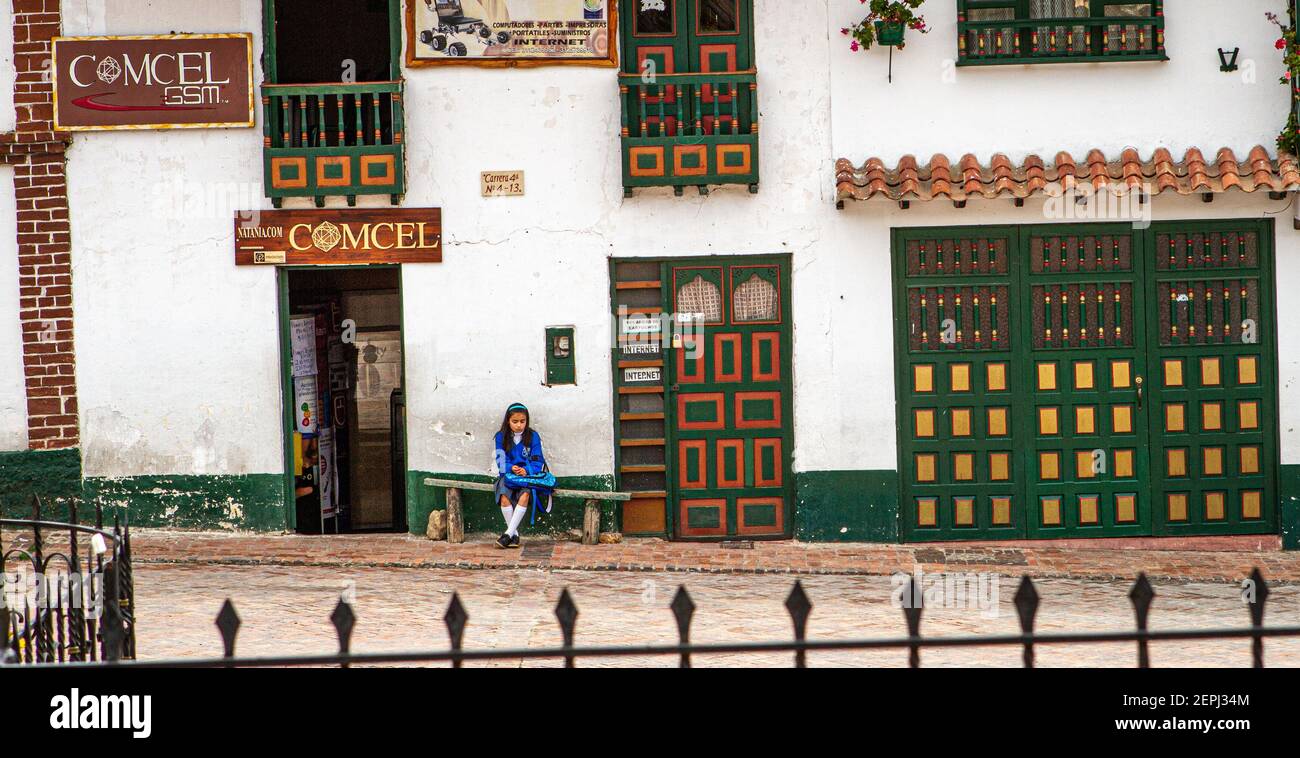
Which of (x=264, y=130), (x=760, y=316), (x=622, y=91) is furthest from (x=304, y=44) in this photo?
(x=760, y=316)

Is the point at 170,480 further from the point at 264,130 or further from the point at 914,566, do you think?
the point at 914,566

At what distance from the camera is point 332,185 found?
1314 cm

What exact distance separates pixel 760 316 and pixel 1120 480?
3319 millimetres

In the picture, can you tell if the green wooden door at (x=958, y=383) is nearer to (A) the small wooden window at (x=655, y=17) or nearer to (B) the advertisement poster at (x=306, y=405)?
(A) the small wooden window at (x=655, y=17)

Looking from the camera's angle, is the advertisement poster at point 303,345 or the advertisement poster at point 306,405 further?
the advertisement poster at point 306,405

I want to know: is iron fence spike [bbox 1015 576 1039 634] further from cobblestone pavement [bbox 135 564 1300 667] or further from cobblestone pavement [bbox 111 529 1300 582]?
cobblestone pavement [bbox 111 529 1300 582]

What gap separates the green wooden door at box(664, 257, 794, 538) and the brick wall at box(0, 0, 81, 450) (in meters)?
5.02

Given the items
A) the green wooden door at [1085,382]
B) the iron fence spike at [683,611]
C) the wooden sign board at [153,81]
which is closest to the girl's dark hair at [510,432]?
the wooden sign board at [153,81]

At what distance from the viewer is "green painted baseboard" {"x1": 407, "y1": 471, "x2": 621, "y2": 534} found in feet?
44.3

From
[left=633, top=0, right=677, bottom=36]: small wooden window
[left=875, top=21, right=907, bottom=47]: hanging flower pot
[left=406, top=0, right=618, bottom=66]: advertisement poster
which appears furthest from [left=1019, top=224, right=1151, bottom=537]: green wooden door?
[left=406, top=0, right=618, bottom=66]: advertisement poster

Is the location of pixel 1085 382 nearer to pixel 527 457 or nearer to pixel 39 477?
pixel 527 457

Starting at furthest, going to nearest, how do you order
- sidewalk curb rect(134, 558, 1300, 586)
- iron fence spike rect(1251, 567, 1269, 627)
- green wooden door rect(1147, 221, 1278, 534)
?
green wooden door rect(1147, 221, 1278, 534) < sidewalk curb rect(134, 558, 1300, 586) < iron fence spike rect(1251, 567, 1269, 627)

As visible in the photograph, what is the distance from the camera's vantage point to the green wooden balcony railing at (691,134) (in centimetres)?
1308

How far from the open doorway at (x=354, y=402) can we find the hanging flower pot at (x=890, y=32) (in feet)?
15.9
